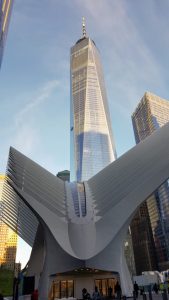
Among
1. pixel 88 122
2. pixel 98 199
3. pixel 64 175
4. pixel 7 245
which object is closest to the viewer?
pixel 98 199

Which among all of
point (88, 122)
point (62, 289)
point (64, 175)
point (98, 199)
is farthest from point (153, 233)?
point (62, 289)

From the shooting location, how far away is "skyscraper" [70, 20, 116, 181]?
5571 inches

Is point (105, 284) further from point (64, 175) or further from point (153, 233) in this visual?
point (64, 175)

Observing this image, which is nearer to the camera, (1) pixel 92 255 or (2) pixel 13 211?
(1) pixel 92 255

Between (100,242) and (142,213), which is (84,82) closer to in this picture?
(142,213)

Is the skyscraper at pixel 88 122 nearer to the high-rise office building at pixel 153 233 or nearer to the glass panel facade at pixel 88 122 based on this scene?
the glass panel facade at pixel 88 122

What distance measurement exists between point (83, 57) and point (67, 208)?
165 meters

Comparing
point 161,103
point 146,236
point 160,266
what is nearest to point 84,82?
point 161,103

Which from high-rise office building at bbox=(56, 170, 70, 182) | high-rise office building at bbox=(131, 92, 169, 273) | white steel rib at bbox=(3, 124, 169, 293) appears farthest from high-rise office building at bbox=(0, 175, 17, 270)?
high-rise office building at bbox=(56, 170, 70, 182)

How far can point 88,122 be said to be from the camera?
492 feet

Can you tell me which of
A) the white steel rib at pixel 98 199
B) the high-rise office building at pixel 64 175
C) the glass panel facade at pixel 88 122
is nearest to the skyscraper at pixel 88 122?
the glass panel facade at pixel 88 122

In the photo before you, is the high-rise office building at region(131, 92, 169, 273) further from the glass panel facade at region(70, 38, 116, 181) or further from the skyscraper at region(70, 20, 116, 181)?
the skyscraper at region(70, 20, 116, 181)

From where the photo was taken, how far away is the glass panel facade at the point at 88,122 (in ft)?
464

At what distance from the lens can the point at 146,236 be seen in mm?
113438
